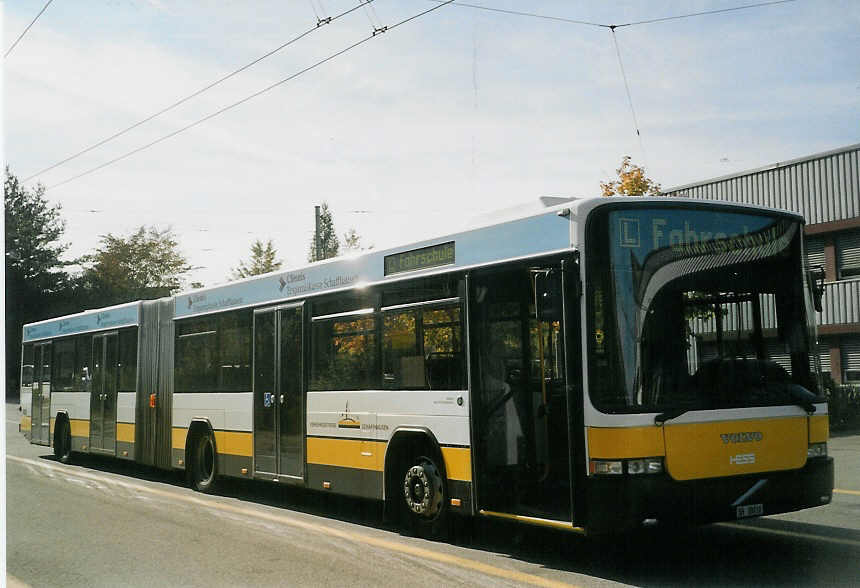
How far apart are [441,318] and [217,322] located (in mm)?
5789

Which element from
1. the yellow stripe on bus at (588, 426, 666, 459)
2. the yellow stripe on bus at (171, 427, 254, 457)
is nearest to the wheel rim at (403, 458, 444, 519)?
the yellow stripe on bus at (588, 426, 666, 459)

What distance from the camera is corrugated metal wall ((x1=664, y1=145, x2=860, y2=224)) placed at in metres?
28.1

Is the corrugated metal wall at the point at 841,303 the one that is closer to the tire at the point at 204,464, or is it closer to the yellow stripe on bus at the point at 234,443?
the tire at the point at 204,464

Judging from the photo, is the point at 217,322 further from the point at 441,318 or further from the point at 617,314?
the point at 617,314

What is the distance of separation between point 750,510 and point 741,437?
0.57 meters

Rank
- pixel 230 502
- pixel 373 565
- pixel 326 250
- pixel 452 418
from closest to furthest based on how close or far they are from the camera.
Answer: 1. pixel 373 565
2. pixel 452 418
3. pixel 230 502
4. pixel 326 250

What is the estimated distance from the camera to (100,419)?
59.6ft

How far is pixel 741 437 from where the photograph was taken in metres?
7.72

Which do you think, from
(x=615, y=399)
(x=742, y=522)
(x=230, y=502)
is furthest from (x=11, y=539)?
(x=742, y=522)

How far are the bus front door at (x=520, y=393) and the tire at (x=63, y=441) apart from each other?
43.7 feet

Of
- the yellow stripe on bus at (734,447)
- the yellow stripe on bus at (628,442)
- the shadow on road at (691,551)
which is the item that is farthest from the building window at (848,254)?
the yellow stripe on bus at (628,442)

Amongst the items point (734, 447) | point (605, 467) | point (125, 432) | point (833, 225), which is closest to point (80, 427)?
point (125, 432)

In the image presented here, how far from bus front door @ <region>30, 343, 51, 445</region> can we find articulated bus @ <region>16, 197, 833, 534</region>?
34.9ft

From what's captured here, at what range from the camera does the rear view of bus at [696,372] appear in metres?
7.36
